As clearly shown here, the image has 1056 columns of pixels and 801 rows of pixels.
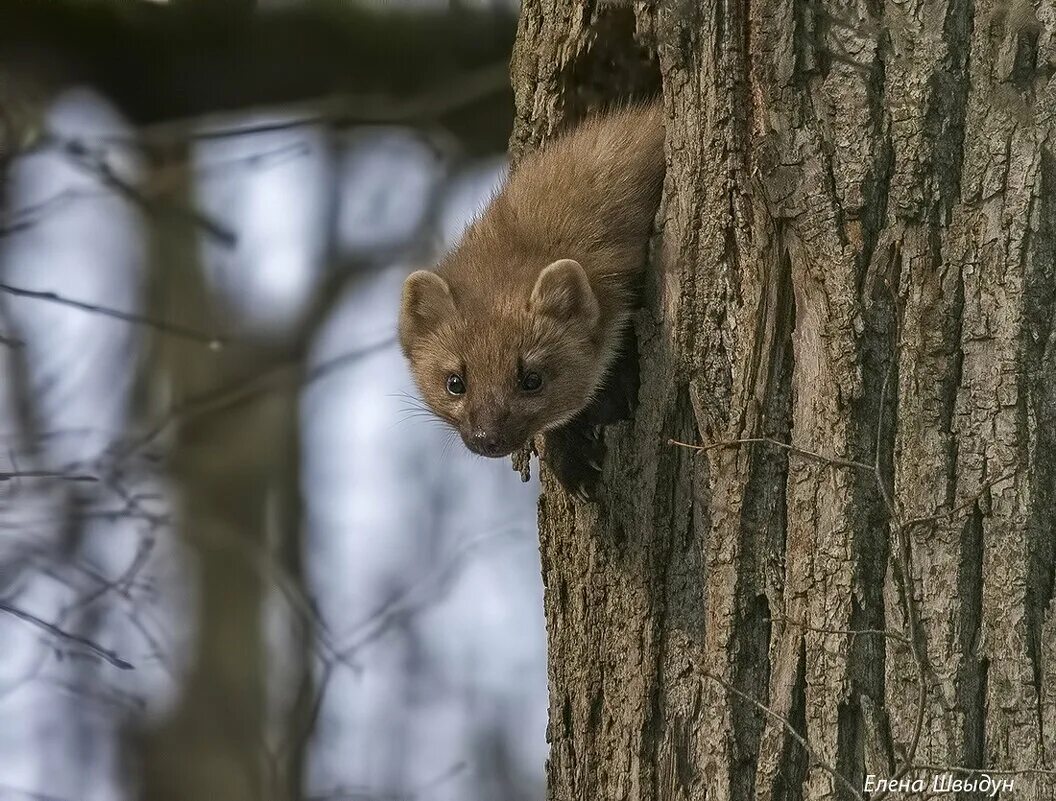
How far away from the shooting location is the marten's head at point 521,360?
357 cm

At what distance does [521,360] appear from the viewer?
12.1ft

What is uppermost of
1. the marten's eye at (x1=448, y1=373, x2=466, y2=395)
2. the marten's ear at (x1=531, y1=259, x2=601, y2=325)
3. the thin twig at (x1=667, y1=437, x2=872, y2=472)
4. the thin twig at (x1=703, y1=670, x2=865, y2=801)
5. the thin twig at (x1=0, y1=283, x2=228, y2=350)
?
the thin twig at (x1=0, y1=283, x2=228, y2=350)

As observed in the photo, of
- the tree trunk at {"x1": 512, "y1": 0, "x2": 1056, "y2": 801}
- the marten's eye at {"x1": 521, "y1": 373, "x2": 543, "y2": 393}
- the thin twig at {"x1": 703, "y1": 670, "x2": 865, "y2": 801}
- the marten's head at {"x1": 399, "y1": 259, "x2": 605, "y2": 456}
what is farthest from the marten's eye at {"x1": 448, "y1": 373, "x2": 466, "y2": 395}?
the thin twig at {"x1": 703, "y1": 670, "x2": 865, "y2": 801}

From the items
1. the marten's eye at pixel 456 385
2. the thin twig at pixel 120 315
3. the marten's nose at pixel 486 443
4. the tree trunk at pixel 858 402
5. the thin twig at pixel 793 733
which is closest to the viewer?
the tree trunk at pixel 858 402

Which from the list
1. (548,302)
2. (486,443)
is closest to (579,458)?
(486,443)

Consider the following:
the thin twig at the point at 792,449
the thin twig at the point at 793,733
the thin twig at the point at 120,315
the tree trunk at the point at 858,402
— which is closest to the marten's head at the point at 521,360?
the tree trunk at the point at 858,402

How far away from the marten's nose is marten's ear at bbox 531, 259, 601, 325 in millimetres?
432

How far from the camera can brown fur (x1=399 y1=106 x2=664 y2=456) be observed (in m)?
3.61

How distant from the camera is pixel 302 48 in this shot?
21.0 ft

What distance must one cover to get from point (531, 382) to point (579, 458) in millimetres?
300

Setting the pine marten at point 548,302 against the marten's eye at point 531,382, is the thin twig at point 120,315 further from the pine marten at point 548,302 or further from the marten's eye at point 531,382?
the marten's eye at point 531,382

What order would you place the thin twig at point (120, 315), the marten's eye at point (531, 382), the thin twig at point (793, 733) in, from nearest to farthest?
the thin twig at point (793, 733) < the marten's eye at point (531, 382) < the thin twig at point (120, 315)

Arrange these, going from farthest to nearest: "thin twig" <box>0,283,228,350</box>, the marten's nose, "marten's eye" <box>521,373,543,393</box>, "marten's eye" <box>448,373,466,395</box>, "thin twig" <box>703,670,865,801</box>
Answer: "thin twig" <box>0,283,228,350</box>
"marten's eye" <box>448,373,466,395</box>
"marten's eye" <box>521,373,543,393</box>
the marten's nose
"thin twig" <box>703,670,865,801</box>

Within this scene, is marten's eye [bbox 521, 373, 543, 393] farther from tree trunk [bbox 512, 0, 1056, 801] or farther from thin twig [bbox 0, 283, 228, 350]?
thin twig [bbox 0, 283, 228, 350]
